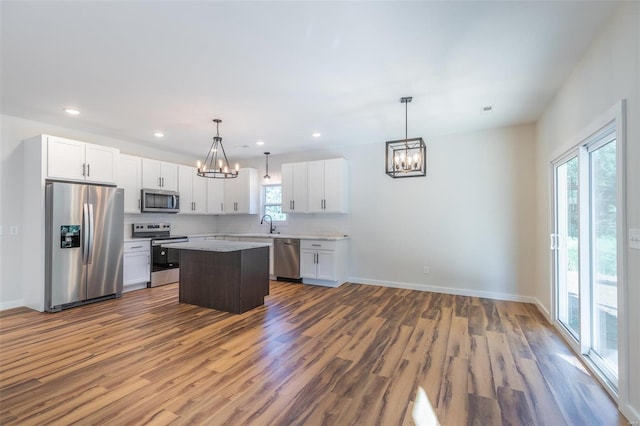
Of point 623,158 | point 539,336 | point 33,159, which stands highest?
point 33,159

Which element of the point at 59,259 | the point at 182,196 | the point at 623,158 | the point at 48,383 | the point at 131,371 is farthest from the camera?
the point at 182,196

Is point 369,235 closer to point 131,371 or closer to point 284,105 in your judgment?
point 284,105

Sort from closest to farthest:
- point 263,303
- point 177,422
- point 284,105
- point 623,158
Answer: point 177,422
point 623,158
point 284,105
point 263,303

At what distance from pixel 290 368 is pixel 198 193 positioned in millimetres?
4839

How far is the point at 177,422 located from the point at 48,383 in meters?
1.29

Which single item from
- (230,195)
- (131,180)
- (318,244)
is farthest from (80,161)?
(318,244)

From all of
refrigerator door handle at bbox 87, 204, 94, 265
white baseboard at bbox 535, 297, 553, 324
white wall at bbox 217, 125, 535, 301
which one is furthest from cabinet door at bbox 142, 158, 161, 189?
white baseboard at bbox 535, 297, 553, 324

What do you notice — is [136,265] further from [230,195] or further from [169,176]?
[230,195]

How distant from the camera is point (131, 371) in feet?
7.75

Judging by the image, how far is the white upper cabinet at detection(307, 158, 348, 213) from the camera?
5.44 m

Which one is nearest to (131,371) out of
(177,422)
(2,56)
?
(177,422)

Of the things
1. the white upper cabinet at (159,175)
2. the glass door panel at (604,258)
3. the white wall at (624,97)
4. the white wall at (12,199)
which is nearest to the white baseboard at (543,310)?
the glass door panel at (604,258)

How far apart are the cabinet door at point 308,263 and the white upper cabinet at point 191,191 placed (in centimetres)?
258

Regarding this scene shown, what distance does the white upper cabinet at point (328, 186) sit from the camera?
17.8ft
